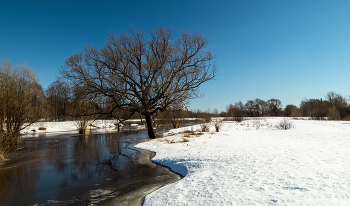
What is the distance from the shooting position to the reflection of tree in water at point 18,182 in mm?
5320

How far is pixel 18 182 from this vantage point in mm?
6422

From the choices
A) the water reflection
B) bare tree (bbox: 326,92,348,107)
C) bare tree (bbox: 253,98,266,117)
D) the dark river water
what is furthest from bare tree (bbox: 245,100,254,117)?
the water reflection

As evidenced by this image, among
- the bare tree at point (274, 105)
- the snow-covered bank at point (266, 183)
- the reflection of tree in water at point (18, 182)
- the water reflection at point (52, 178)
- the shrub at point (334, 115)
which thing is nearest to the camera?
the snow-covered bank at point (266, 183)

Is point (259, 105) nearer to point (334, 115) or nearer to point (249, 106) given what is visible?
point (249, 106)

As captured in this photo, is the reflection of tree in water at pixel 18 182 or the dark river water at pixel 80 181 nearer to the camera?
the dark river water at pixel 80 181

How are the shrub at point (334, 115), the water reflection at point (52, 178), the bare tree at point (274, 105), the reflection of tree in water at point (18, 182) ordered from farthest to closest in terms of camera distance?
the bare tree at point (274, 105) → the shrub at point (334, 115) → the reflection of tree in water at point (18, 182) → the water reflection at point (52, 178)

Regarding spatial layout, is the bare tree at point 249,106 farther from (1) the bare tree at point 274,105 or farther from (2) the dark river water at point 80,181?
(2) the dark river water at point 80,181

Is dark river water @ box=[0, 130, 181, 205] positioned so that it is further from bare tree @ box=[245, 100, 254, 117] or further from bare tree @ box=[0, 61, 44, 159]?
bare tree @ box=[245, 100, 254, 117]

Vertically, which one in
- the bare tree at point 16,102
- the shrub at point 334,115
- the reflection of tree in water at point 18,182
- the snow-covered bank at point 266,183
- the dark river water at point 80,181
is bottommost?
the dark river water at point 80,181

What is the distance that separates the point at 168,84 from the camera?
15.1 metres

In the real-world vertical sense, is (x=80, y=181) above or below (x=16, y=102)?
below

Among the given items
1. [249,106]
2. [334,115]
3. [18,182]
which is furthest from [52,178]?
[249,106]

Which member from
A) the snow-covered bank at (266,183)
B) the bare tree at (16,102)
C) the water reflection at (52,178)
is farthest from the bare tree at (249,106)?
the water reflection at (52,178)

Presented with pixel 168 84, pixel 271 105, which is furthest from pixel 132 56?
pixel 271 105
